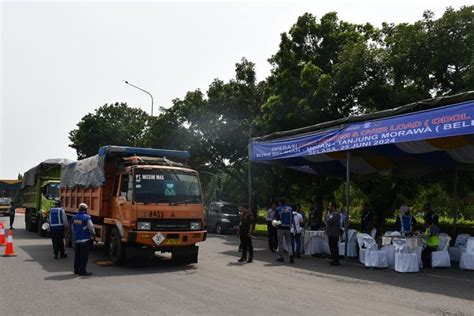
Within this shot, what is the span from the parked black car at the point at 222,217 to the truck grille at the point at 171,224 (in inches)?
595

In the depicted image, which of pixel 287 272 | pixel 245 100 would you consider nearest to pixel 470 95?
pixel 287 272

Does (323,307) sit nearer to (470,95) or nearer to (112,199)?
(470,95)

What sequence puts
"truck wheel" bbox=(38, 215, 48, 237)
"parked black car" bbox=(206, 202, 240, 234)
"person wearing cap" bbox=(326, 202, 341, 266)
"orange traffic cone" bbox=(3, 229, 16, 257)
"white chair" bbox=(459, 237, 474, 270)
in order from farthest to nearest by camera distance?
"parked black car" bbox=(206, 202, 240, 234) < "truck wheel" bbox=(38, 215, 48, 237) < "orange traffic cone" bbox=(3, 229, 16, 257) < "person wearing cap" bbox=(326, 202, 341, 266) < "white chair" bbox=(459, 237, 474, 270)

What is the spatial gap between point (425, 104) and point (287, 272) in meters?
5.44

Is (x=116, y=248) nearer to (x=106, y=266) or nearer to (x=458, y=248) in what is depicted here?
(x=106, y=266)

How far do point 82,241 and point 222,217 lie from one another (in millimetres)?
16510

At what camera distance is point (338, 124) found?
48.9 ft

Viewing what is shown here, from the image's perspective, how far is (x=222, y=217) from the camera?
27.7 meters

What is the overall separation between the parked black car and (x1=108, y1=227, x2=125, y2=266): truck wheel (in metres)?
14.5

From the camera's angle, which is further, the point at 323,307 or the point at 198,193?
the point at 198,193

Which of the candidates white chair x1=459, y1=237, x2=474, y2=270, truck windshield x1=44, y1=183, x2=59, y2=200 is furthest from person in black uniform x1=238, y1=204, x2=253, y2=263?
truck windshield x1=44, y1=183, x2=59, y2=200

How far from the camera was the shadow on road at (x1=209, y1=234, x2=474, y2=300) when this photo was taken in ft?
33.9

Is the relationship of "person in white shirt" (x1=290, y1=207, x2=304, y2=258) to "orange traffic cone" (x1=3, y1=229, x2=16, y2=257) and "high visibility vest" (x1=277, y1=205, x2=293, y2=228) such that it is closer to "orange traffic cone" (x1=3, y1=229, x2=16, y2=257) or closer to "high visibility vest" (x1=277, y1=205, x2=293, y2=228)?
"high visibility vest" (x1=277, y1=205, x2=293, y2=228)

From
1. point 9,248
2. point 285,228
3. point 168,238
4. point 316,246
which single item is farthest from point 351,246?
point 9,248
